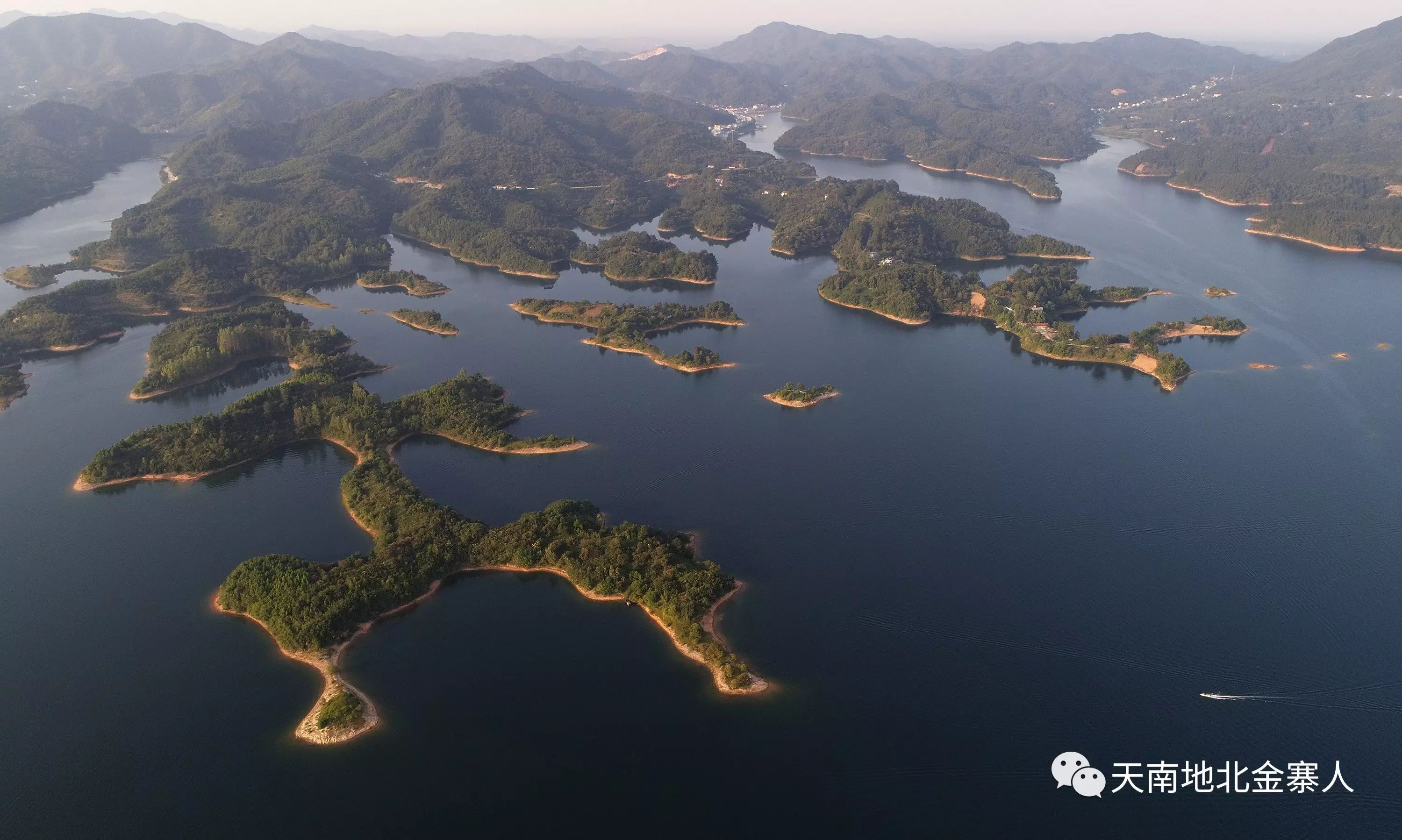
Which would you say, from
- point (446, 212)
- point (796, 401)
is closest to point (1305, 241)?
point (796, 401)

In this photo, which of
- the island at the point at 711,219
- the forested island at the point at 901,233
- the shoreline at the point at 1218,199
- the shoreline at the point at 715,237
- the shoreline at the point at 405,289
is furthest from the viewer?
the shoreline at the point at 1218,199

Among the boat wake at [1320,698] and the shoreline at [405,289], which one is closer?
the boat wake at [1320,698]

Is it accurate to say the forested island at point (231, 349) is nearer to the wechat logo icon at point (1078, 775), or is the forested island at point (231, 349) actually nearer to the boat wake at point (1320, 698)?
the wechat logo icon at point (1078, 775)

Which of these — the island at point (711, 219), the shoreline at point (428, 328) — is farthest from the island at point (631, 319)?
the island at point (711, 219)

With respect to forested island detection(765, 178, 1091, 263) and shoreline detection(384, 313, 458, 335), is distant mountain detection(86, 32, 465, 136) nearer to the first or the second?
shoreline detection(384, 313, 458, 335)

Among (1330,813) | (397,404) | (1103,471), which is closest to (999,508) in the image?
(1103,471)

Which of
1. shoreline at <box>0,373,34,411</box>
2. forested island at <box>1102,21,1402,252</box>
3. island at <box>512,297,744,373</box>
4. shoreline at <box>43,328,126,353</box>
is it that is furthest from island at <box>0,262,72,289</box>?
forested island at <box>1102,21,1402,252</box>
